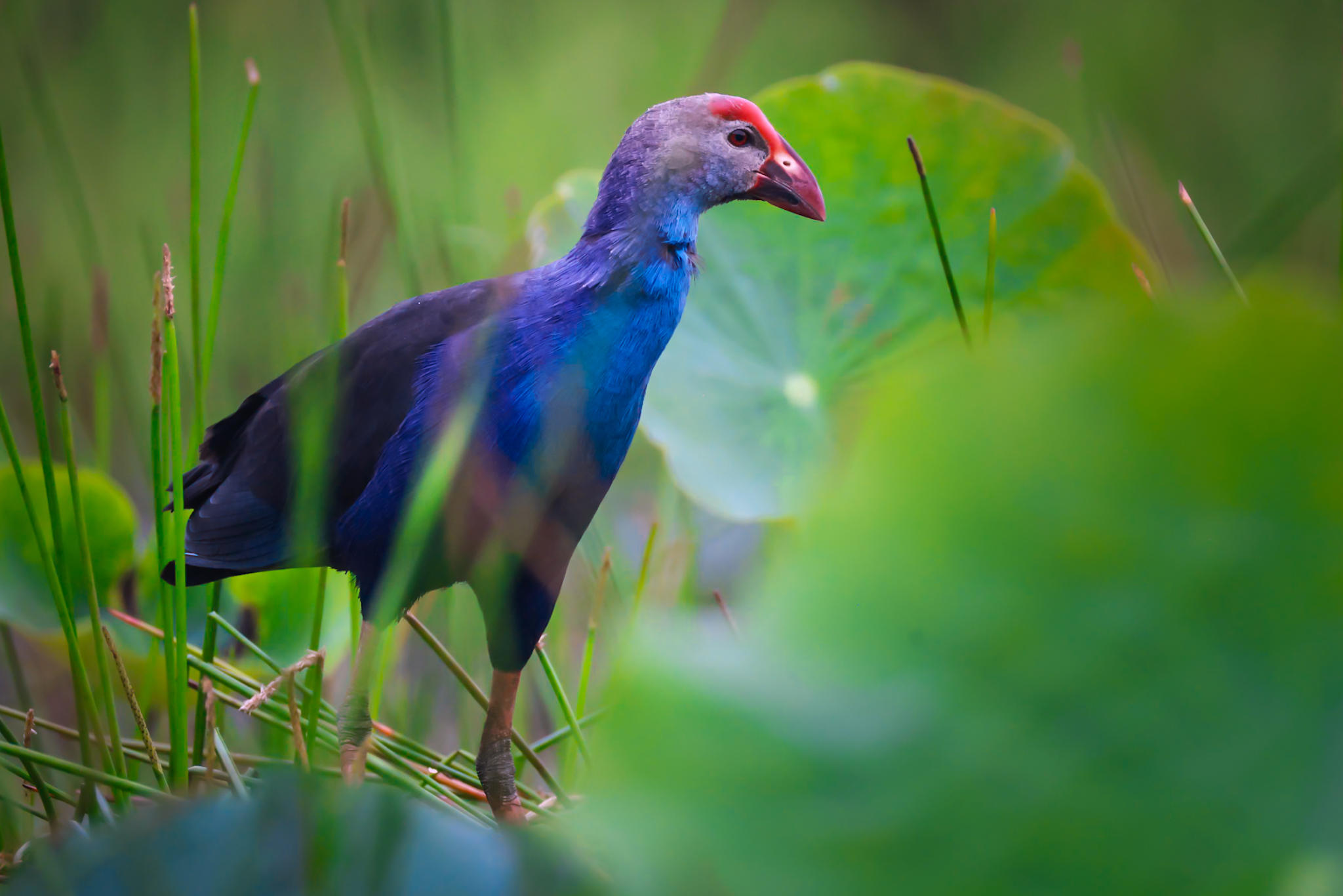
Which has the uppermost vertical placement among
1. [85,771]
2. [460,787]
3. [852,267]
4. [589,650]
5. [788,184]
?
[788,184]

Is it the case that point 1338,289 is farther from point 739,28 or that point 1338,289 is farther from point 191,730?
point 739,28

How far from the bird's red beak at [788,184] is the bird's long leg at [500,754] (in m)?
0.46

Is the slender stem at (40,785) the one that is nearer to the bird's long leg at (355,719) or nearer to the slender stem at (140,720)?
the slender stem at (140,720)

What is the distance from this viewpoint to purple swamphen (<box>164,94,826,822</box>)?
739 mm

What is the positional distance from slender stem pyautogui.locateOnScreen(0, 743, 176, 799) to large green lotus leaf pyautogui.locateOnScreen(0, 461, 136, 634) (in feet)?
1.22

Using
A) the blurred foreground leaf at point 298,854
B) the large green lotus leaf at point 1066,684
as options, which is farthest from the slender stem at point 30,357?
the large green lotus leaf at point 1066,684

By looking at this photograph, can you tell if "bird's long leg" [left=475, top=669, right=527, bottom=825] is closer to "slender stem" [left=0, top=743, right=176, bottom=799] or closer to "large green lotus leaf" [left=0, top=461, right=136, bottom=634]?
"slender stem" [left=0, top=743, right=176, bottom=799]

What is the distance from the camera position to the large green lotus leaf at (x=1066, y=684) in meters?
0.24

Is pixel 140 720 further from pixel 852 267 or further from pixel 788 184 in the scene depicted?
pixel 852 267

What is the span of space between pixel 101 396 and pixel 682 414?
59 centimetres

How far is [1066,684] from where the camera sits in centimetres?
25

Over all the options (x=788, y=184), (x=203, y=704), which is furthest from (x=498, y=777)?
(x=788, y=184)

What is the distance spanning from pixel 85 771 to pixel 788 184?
654 millimetres

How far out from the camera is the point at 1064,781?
0.25 m
